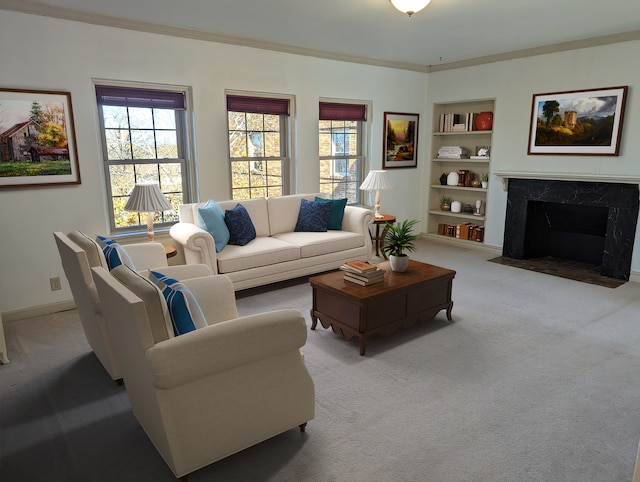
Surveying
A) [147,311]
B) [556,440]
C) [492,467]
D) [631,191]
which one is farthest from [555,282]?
[147,311]

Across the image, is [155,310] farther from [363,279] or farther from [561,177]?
[561,177]

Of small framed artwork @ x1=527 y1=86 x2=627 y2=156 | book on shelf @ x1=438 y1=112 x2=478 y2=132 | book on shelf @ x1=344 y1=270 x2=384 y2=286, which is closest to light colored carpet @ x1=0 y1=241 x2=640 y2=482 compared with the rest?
book on shelf @ x1=344 y1=270 x2=384 y2=286

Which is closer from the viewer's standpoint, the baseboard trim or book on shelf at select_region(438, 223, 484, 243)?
the baseboard trim

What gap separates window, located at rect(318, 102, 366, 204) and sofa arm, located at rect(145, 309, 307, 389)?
4147 mm

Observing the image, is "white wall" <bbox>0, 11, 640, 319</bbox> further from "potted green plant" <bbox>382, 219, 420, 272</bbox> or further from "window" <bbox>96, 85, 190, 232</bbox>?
"potted green plant" <bbox>382, 219, 420, 272</bbox>

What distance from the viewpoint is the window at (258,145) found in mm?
5023

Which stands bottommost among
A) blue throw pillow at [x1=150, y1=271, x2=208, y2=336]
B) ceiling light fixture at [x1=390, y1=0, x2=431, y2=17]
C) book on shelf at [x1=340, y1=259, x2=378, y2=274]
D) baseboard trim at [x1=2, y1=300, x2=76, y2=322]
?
baseboard trim at [x1=2, y1=300, x2=76, y2=322]

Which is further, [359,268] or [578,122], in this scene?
[578,122]

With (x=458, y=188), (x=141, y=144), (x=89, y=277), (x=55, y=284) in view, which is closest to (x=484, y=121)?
(x=458, y=188)

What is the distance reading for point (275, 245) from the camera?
14.7ft

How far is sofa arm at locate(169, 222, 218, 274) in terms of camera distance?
3961mm

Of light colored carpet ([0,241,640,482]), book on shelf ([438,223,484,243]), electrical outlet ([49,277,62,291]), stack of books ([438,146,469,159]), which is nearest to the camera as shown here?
light colored carpet ([0,241,640,482])

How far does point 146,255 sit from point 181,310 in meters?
1.92

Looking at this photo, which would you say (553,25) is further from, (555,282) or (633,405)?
(633,405)
